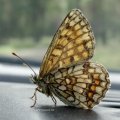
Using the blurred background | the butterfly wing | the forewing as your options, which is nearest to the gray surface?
the forewing

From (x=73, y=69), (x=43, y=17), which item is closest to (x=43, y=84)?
(x=73, y=69)

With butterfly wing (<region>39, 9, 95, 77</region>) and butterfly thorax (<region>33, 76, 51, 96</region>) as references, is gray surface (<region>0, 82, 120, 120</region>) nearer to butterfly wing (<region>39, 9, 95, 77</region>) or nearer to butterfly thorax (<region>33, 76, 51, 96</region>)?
butterfly thorax (<region>33, 76, 51, 96</region>)

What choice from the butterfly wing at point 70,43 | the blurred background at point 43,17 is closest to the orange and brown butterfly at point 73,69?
the butterfly wing at point 70,43

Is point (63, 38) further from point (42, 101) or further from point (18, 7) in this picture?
point (18, 7)

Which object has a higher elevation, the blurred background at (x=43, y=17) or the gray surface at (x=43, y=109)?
the blurred background at (x=43, y=17)

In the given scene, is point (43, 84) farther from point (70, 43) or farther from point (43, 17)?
point (43, 17)

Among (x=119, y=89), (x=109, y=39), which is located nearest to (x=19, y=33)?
(x=109, y=39)

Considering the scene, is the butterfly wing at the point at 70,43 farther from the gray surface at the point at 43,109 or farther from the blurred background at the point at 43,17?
the blurred background at the point at 43,17
